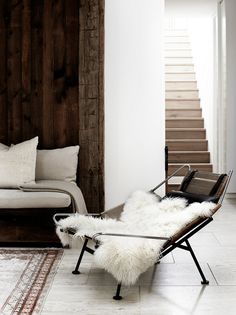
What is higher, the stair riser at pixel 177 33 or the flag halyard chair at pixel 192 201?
the stair riser at pixel 177 33

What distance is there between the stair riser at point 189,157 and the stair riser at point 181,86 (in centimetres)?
158

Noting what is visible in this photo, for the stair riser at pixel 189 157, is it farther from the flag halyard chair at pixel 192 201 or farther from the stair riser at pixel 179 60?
the flag halyard chair at pixel 192 201

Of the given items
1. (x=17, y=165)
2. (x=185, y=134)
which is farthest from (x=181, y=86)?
(x=17, y=165)

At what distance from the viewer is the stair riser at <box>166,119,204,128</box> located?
9.33 metres

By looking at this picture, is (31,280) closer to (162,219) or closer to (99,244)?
(99,244)

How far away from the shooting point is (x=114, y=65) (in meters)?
5.32

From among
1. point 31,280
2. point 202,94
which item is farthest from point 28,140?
point 202,94

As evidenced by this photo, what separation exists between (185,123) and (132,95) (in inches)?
167

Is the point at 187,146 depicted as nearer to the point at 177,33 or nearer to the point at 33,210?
the point at 177,33

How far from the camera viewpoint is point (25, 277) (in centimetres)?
357

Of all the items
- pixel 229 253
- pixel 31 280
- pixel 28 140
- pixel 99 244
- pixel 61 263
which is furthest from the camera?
pixel 28 140

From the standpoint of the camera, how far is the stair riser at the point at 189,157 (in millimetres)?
8727

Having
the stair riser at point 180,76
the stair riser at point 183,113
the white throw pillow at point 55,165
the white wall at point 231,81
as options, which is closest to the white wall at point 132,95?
the white throw pillow at point 55,165

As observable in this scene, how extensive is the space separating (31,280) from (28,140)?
1923 millimetres
